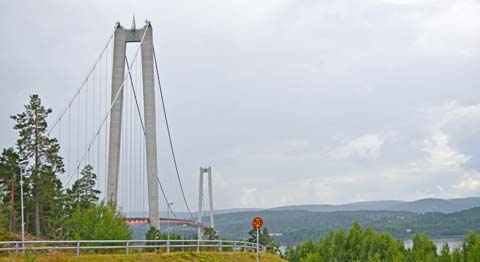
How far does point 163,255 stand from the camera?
103 ft

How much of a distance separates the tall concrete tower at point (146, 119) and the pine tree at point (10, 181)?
345 inches

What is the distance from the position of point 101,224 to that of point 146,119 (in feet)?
35.5

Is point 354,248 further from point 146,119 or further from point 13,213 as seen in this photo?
point 146,119

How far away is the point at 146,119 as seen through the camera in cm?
5681

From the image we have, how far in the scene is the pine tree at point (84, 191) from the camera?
73.2 meters

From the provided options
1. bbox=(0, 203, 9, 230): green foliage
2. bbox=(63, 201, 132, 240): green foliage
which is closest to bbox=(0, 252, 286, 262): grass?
bbox=(63, 201, 132, 240): green foliage

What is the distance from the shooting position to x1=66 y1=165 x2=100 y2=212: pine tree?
73.2 m

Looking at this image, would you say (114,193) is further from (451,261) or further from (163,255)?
(451,261)

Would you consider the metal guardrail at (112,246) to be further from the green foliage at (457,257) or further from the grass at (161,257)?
the green foliage at (457,257)

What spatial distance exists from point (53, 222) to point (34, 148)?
12041 millimetres

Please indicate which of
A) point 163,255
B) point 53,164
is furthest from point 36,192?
point 163,255

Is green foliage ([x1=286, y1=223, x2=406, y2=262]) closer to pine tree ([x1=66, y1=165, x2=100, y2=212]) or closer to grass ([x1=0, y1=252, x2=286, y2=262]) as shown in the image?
pine tree ([x1=66, y1=165, x2=100, y2=212])

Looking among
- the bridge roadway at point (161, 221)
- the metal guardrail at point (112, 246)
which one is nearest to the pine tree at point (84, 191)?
the bridge roadway at point (161, 221)

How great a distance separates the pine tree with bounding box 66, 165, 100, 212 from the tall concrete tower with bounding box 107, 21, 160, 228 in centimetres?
1757
